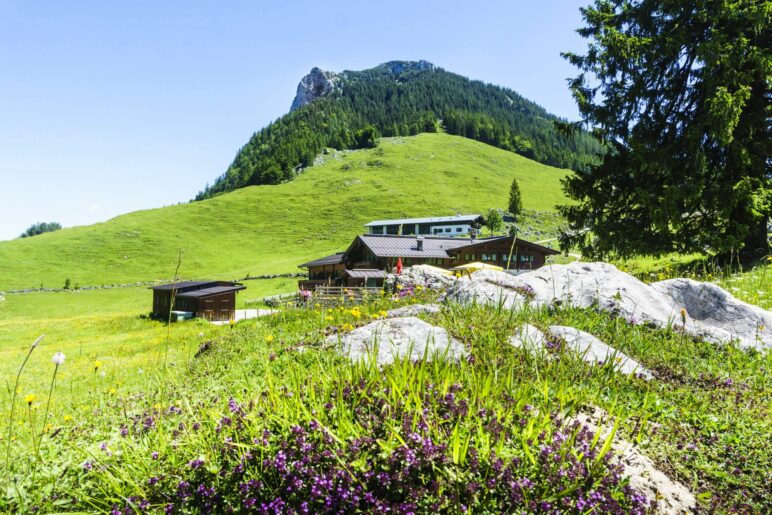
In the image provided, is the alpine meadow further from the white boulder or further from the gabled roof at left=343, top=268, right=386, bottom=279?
the gabled roof at left=343, top=268, right=386, bottom=279

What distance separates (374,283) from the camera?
143 feet

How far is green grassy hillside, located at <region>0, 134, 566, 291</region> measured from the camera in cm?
7162

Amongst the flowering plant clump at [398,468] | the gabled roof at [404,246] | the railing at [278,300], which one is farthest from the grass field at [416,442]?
the gabled roof at [404,246]

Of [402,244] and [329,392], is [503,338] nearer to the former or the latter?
[329,392]

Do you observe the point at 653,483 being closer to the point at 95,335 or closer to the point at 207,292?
the point at 95,335

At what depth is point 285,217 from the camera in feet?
329

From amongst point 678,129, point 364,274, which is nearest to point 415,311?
point 678,129

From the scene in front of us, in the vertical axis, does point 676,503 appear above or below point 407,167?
below

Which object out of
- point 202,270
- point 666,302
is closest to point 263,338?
point 666,302

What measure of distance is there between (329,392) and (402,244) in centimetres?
4466

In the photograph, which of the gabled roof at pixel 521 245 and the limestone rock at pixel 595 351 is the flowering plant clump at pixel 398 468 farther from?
the gabled roof at pixel 521 245

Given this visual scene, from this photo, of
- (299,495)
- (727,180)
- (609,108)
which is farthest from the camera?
(609,108)

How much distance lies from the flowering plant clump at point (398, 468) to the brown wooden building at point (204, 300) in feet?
117

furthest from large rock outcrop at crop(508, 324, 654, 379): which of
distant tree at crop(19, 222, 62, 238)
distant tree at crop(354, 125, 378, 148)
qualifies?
distant tree at crop(19, 222, 62, 238)
